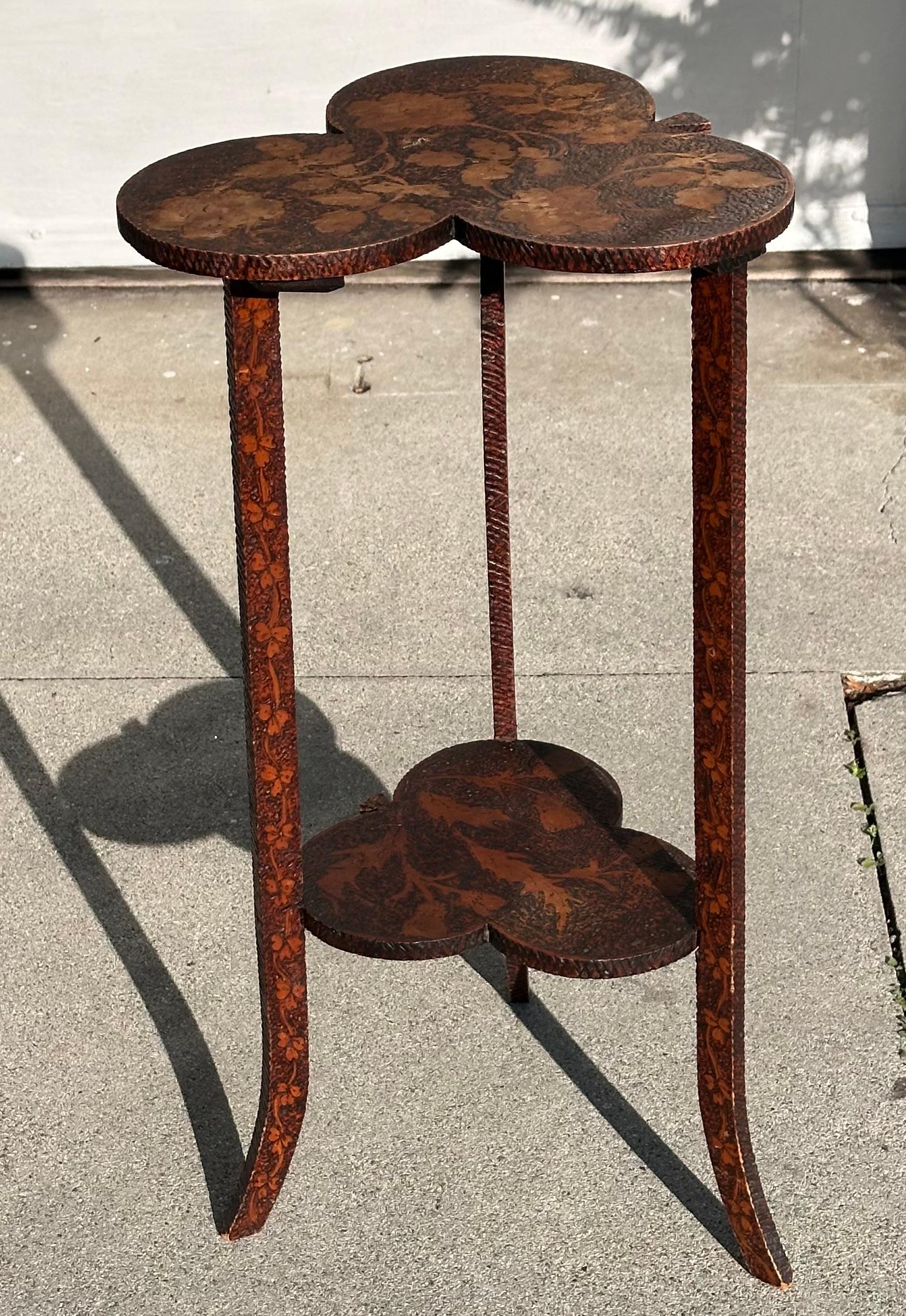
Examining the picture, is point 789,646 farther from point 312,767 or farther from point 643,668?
point 312,767

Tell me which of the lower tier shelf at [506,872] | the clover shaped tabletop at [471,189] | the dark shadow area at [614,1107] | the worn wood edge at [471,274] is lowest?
the dark shadow area at [614,1107]

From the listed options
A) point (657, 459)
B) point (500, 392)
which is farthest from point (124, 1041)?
point (657, 459)

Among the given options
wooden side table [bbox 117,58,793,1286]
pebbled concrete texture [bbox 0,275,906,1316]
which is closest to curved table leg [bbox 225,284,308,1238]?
wooden side table [bbox 117,58,793,1286]

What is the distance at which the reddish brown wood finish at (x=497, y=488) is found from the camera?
110 inches

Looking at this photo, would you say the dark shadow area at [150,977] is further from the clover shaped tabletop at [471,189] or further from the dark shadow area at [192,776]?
the clover shaped tabletop at [471,189]

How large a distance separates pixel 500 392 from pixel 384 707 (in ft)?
3.84

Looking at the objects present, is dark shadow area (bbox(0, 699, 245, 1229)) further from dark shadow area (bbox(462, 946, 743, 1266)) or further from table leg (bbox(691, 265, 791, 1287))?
table leg (bbox(691, 265, 791, 1287))

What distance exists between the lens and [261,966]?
248 cm

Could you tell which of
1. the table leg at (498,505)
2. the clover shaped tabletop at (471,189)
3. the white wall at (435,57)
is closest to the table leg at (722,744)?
the clover shaped tabletop at (471,189)

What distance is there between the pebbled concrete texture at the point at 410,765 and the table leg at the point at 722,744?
0.57 ft

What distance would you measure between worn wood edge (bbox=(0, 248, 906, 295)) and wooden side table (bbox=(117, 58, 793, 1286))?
9.51ft

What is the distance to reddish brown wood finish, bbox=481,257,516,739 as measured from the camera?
2.80 meters

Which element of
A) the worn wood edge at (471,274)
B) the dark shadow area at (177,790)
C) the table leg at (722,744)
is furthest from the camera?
the worn wood edge at (471,274)

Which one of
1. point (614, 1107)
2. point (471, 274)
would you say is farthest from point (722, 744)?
point (471, 274)
